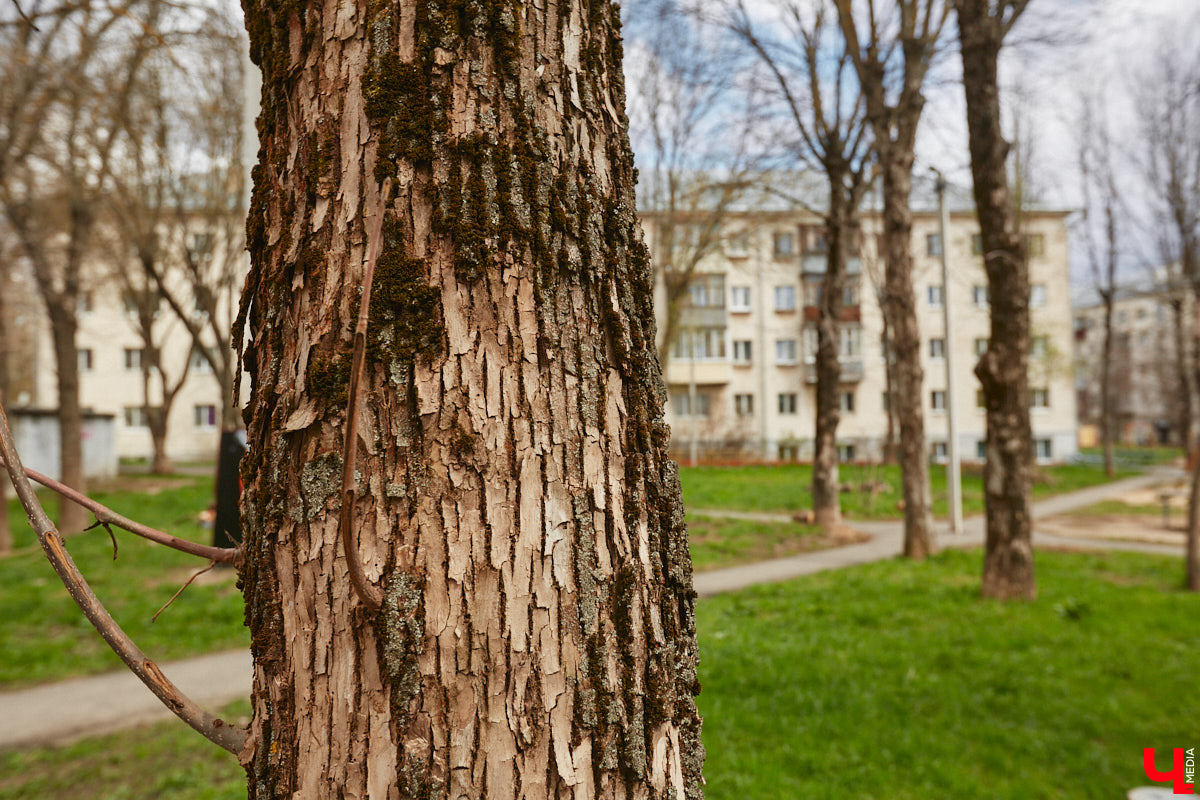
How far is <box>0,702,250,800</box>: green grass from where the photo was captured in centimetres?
406

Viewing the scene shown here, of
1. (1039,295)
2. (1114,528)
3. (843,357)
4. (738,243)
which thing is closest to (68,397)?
(738,243)

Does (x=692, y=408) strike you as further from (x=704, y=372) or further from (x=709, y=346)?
(x=709, y=346)

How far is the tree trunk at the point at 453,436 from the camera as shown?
105cm

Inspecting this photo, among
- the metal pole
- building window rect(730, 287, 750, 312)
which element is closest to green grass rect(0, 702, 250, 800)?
the metal pole

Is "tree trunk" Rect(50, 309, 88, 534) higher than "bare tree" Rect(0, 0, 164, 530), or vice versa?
"bare tree" Rect(0, 0, 164, 530)

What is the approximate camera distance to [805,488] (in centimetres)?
2075

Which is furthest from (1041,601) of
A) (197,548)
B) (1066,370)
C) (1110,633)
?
(1066,370)

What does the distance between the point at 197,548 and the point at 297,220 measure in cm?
51

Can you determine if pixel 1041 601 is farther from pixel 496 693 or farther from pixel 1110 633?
pixel 496 693

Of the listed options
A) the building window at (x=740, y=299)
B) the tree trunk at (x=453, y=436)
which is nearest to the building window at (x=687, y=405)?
the building window at (x=740, y=299)

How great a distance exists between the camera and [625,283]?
4.01 feet

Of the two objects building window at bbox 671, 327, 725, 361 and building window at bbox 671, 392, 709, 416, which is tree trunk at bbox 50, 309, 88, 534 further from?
building window at bbox 671, 392, 709, 416

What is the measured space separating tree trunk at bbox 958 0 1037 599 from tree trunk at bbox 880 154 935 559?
9.84 ft

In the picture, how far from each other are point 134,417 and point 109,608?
42648mm
